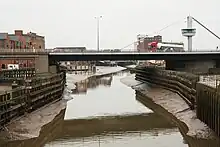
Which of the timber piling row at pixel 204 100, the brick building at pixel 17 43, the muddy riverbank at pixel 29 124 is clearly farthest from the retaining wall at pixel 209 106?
the brick building at pixel 17 43

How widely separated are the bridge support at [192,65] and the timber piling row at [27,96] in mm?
41153

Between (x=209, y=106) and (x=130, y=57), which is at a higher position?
(x=130, y=57)

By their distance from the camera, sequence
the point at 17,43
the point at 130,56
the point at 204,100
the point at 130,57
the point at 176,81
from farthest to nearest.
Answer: the point at 17,43 < the point at 130,57 < the point at 130,56 < the point at 176,81 < the point at 204,100

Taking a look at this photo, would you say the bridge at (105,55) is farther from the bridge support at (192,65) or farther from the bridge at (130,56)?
the bridge support at (192,65)

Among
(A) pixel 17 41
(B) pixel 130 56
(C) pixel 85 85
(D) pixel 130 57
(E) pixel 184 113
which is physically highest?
(A) pixel 17 41

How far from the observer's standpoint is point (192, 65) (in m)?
96.9

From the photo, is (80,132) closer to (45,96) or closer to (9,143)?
(9,143)

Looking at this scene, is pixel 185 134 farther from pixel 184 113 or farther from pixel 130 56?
pixel 130 56

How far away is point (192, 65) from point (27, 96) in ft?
203

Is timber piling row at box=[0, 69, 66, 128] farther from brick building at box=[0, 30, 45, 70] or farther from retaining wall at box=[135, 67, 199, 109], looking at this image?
brick building at box=[0, 30, 45, 70]

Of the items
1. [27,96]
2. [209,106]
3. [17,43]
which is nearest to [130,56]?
[27,96]

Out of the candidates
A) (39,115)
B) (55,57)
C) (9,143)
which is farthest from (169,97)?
(9,143)

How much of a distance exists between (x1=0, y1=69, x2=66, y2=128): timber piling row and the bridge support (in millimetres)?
41153

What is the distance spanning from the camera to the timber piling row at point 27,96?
116 ft
